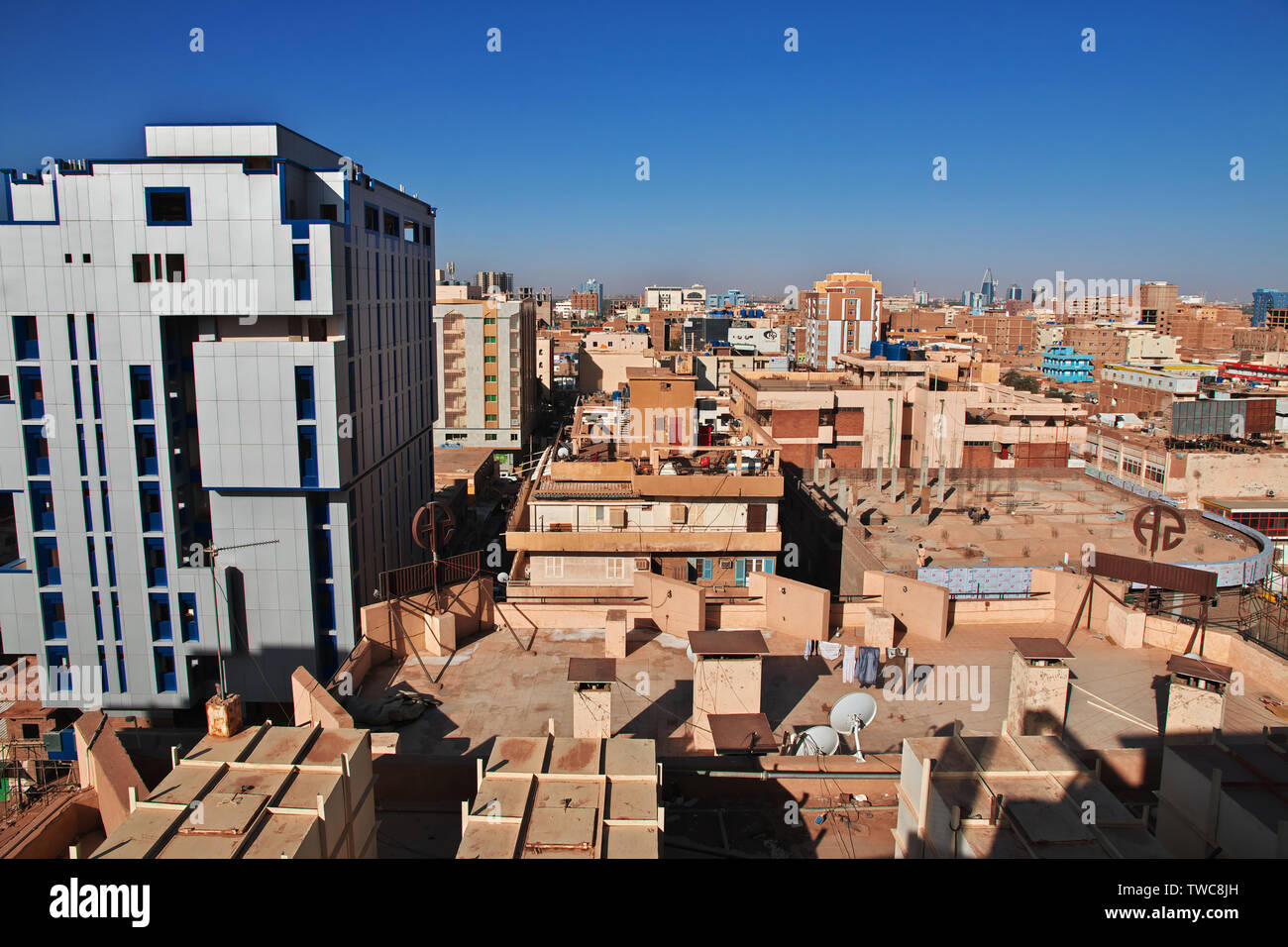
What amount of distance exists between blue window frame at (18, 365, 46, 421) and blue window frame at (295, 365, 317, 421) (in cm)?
581

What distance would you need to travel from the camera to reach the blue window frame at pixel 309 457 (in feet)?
60.7

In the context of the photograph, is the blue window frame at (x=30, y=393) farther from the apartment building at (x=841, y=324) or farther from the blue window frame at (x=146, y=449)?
the apartment building at (x=841, y=324)

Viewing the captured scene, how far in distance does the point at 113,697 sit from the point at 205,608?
3359mm

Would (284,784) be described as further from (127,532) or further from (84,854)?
(127,532)

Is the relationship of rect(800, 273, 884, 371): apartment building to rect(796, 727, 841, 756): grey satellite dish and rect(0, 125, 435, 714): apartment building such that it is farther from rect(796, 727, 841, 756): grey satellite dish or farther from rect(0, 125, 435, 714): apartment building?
rect(796, 727, 841, 756): grey satellite dish

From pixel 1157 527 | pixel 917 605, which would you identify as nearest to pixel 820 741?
pixel 917 605

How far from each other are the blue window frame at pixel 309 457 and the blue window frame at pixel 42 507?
587cm

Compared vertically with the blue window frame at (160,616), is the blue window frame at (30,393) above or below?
above

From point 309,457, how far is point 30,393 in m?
6.52

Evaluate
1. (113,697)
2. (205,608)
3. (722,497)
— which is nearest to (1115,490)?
(722,497)

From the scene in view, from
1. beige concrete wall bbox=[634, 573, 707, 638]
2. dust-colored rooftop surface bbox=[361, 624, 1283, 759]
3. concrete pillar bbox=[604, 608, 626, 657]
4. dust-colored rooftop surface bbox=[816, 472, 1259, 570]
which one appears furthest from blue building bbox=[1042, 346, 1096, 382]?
concrete pillar bbox=[604, 608, 626, 657]
